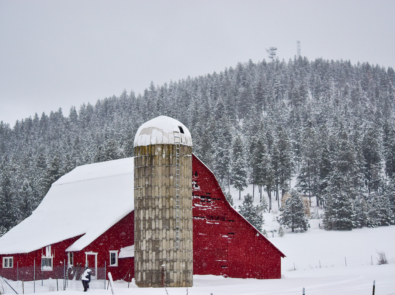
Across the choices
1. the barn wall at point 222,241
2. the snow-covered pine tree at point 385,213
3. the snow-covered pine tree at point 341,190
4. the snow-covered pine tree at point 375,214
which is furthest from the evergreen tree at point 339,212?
the barn wall at point 222,241

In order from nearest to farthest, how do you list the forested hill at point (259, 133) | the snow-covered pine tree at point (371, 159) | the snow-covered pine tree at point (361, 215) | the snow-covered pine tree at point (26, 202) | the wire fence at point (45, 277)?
the wire fence at point (45, 277) < the snow-covered pine tree at point (26, 202) < the snow-covered pine tree at point (361, 215) < the forested hill at point (259, 133) < the snow-covered pine tree at point (371, 159)

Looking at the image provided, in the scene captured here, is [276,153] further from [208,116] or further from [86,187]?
[86,187]

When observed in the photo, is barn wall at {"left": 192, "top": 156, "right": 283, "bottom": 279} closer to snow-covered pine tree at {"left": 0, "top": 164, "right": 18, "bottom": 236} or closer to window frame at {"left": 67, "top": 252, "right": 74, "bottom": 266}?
window frame at {"left": 67, "top": 252, "right": 74, "bottom": 266}

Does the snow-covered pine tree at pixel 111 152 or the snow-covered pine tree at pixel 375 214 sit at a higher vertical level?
the snow-covered pine tree at pixel 111 152

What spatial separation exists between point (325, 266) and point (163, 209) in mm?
28632

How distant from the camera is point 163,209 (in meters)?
27.4

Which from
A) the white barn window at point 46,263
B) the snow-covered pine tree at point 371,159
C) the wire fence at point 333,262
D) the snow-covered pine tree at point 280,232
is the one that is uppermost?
the snow-covered pine tree at point 371,159

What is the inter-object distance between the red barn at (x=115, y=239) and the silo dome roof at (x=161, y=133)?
578cm

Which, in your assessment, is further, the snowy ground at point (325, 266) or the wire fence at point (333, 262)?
the wire fence at point (333, 262)

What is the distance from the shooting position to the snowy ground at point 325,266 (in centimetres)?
2706

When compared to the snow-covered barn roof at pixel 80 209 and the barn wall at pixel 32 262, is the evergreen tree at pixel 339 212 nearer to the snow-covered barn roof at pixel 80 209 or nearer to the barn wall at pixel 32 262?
the snow-covered barn roof at pixel 80 209

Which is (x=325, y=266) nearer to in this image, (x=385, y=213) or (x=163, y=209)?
(x=385, y=213)

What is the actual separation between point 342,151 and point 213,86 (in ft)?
266

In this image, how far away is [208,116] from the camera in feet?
415
